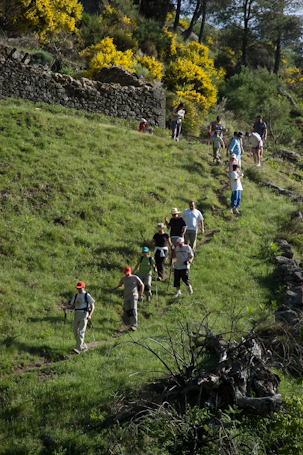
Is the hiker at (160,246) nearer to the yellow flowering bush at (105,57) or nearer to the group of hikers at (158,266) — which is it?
the group of hikers at (158,266)

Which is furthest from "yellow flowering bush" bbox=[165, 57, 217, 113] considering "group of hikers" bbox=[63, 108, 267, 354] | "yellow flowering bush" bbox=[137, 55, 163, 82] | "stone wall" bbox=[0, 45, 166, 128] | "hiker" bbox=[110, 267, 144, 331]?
"hiker" bbox=[110, 267, 144, 331]

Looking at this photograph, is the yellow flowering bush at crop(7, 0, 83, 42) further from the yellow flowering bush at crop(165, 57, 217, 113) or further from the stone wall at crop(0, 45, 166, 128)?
the yellow flowering bush at crop(165, 57, 217, 113)

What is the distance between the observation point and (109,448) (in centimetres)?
670

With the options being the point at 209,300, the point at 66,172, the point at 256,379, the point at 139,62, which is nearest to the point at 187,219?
the point at 209,300

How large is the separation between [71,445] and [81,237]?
21.8 feet

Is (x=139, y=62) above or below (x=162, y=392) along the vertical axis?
above

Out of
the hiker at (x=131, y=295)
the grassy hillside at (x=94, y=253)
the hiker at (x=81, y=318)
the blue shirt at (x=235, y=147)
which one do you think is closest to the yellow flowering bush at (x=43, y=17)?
the grassy hillside at (x=94, y=253)

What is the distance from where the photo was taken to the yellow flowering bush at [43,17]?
2603 cm

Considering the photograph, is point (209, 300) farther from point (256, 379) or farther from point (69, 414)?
point (69, 414)

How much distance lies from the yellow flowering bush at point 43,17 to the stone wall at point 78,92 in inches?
208

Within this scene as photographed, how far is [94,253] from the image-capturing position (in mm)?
12430

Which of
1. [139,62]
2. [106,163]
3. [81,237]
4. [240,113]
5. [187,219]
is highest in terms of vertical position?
[139,62]

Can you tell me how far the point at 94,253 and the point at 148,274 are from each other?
1.84m

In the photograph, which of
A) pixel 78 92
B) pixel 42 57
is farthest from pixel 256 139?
pixel 42 57
